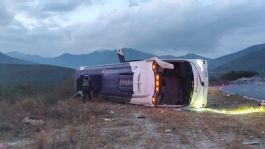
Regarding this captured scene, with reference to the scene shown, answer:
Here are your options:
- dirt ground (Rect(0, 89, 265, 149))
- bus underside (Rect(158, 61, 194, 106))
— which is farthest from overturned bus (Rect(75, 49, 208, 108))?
dirt ground (Rect(0, 89, 265, 149))

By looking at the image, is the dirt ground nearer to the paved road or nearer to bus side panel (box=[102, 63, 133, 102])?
bus side panel (box=[102, 63, 133, 102])

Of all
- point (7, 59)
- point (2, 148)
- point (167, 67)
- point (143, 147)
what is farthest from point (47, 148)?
point (7, 59)

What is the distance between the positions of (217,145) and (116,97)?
9.99 metres

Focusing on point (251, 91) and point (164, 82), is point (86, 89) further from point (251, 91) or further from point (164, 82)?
point (251, 91)

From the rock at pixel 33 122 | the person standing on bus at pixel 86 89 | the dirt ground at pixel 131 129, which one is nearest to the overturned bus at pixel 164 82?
the dirt ground at pixel 131 129

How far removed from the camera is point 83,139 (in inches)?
475

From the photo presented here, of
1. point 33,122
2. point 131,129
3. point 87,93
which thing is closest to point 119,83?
point 87,93

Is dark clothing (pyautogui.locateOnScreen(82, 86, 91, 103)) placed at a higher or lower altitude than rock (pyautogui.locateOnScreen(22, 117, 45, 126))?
higher

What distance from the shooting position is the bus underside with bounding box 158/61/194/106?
18.9 m

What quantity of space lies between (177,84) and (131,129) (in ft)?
20.3

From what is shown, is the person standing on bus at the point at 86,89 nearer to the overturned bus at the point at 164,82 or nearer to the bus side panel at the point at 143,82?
the overturned bus at the point at 164,82

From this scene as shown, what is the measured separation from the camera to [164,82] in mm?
18969

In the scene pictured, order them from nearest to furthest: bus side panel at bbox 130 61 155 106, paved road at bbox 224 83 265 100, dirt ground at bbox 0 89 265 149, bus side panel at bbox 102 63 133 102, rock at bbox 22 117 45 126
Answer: dirt ground at bbox 0 89 265 149, rock at bbox 22 117 45 126, bus side panel at bbox 130 61 155 106, bus side panel at bbox 102 63 133 102, paved road at bbox 224 83 265 100

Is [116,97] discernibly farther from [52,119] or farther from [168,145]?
→ [168,145]
